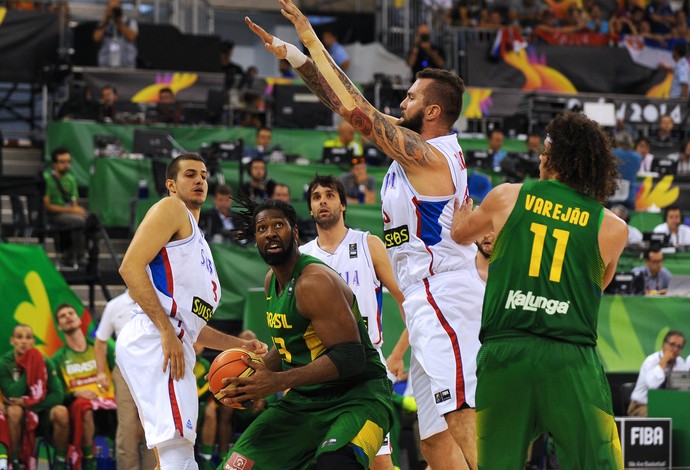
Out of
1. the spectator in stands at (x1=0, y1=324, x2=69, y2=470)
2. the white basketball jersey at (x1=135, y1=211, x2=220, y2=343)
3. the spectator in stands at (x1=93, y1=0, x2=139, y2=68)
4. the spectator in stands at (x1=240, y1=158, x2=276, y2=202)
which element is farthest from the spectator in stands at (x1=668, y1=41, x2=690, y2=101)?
the white basketball jersey at (x1=135, y1=211, x2=220, y2=343)

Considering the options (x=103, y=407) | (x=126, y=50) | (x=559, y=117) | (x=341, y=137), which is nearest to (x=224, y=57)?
(x=126, y=50)

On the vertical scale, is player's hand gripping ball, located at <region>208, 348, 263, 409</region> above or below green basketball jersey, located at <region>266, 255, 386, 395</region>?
below

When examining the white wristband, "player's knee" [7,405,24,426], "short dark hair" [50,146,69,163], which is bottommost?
"player's knee" [7,405,24,426]

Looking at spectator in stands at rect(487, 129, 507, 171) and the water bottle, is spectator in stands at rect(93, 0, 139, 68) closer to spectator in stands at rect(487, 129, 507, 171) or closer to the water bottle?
the water bottle

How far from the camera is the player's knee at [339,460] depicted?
220 inches

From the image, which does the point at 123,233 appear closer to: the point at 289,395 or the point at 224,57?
the point at 224,57

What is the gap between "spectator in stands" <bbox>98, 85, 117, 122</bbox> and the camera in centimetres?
1834

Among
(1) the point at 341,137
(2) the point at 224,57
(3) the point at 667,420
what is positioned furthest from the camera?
(2) the point at 224,57

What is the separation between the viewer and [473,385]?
6555 mm

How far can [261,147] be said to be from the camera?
1800 centimetres

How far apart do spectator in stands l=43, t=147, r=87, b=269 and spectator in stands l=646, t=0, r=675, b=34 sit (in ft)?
47.1

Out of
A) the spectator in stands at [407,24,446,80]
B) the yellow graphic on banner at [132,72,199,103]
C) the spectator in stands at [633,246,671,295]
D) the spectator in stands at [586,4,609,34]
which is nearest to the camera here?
the spectator in stands at [633,246,671,295]

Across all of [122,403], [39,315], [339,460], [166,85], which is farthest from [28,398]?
[166,85]

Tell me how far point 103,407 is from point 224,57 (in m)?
11.2
